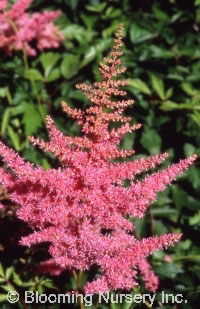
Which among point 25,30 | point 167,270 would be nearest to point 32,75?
point 25,30

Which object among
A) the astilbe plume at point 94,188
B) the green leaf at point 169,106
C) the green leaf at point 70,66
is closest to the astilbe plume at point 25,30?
the green leaf at point 70,66

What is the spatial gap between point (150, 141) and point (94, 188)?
1299 mm

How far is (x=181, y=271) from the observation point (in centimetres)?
274

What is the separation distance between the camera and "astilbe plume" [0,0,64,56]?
11.2 feet

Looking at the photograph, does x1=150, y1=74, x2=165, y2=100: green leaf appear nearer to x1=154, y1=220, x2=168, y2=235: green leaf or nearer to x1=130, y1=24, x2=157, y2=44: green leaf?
x1=130, y1=24, x2=157, y2=44: green leaf

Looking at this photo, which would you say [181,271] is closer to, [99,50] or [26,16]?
[99,50]

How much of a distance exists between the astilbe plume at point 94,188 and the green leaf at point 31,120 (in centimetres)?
104

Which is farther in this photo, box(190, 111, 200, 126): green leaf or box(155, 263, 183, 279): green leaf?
box(190, 111, 200, 126): green leaf

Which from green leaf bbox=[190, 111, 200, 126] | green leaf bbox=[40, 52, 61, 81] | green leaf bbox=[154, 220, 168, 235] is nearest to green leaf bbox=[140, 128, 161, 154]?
green leaf bbox=[190, 111, 200, 126]

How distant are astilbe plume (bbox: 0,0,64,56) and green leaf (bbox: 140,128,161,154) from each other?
119cm

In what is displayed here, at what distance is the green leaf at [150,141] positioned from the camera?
2.98m

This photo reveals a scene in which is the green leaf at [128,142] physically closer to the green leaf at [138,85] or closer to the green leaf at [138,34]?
the green leaf at [138,85]

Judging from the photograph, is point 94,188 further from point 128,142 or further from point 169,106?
point 169,106

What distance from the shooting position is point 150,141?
2.99m
